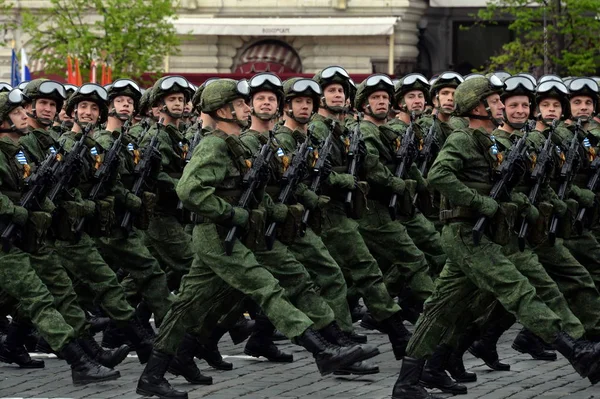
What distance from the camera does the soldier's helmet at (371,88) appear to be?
45.9 feet

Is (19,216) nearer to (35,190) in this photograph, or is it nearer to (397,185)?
(35,190)

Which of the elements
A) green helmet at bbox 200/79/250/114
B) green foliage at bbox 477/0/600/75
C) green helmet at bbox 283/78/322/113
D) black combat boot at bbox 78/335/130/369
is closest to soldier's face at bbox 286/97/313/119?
green helmet at bbox 283/78/322/113

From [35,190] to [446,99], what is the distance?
4.29m

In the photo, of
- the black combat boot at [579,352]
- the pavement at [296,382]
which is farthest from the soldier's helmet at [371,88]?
the black combat boot at [579,352]

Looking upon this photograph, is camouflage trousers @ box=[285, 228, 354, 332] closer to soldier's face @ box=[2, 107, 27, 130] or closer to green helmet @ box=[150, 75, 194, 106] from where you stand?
soldier's face @ box=[2, 107, 27, 130]

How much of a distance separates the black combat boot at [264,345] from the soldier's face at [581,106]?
2815 millimetres

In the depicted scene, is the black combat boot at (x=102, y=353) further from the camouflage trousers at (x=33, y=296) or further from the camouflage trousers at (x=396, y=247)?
the camouflage trousers at (x=396, y=247)

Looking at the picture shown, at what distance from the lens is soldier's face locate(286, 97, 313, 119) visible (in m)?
12.3

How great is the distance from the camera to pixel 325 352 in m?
10.7

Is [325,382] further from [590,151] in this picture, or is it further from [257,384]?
[590,151]

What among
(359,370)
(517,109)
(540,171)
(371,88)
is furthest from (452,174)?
(371,88)

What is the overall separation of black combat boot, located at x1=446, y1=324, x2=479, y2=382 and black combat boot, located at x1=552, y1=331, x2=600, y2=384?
2.05 ft

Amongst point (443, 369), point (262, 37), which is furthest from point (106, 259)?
point (262, 37)

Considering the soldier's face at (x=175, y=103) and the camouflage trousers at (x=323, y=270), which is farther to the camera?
the soldier's face at (x=175, y=103)
